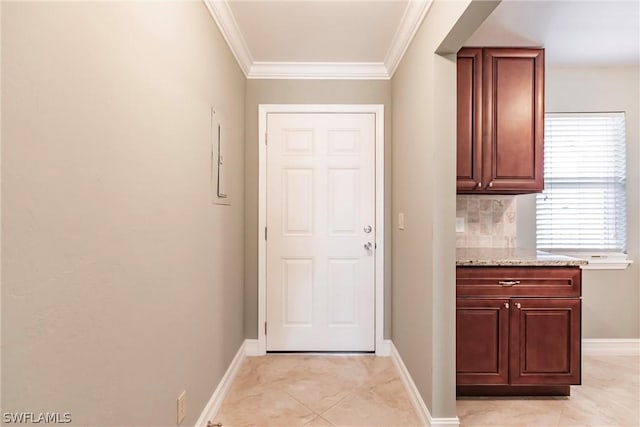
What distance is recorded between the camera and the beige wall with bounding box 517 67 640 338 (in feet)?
9.43

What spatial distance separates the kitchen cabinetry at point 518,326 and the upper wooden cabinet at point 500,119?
65 cm

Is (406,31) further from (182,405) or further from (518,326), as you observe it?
(182,405)

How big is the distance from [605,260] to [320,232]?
2.47 metres

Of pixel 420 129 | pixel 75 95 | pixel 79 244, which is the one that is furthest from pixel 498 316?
pixel 75 95

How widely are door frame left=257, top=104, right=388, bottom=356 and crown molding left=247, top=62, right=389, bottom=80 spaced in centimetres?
24

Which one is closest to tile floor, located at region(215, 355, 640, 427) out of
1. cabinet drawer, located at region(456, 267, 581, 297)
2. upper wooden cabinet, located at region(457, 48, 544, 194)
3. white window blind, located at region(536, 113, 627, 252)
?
cabinet drawer, located at region(456, 267, 581, 297)

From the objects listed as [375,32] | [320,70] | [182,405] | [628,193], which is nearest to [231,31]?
[320,70]

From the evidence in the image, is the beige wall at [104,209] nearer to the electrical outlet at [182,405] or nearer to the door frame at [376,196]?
the electrical outlet at [182,405]

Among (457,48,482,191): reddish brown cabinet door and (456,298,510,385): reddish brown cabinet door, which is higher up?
(457,48,482,191): reddish brown cabinet door

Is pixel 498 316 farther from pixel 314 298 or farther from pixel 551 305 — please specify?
pixel 314 298

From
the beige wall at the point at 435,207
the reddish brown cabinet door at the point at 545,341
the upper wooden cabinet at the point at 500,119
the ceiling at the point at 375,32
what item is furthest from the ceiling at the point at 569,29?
the reddish brown cabinet door at the point at 545,341

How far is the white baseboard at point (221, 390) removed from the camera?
1.82 metres

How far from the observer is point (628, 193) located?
9.45 ft

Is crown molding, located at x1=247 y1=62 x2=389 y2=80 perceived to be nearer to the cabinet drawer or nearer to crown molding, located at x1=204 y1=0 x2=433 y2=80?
crown molding, located at x1=204 y1=0 x2=433 y2=80
